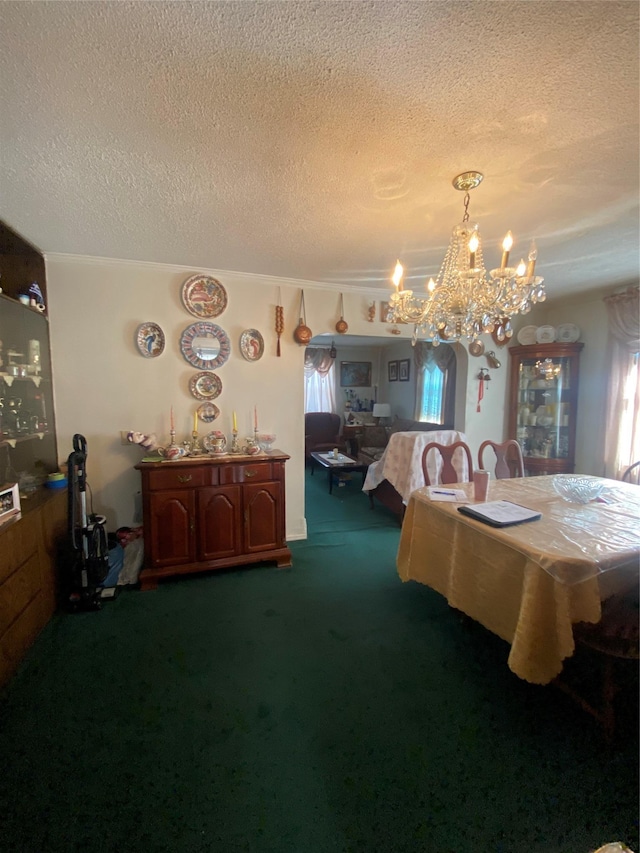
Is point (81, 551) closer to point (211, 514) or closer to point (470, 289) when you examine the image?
point (211, 514)

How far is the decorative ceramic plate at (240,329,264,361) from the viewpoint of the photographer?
3045 millimetres

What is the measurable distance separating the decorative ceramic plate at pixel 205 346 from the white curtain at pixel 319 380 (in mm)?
Answer: 3981

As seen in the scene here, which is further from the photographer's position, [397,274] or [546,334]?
[546,334]

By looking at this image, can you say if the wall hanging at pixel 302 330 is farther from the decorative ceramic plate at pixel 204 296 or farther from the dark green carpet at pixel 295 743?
the dark green carpet at pixel 295 743

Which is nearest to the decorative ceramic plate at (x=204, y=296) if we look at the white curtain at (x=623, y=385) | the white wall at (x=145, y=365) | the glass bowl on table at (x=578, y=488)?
the white wall at (x=145, y=365)

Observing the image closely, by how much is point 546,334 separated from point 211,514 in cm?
383

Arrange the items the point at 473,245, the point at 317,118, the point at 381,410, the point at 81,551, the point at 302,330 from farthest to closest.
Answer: the point at 381,410
the point at 302,330
the point at 81,551
the point at 473,245
the point at 317,118

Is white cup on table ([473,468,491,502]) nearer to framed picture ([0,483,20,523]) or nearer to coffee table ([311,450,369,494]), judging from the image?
framed picture ([0,483,20,523])

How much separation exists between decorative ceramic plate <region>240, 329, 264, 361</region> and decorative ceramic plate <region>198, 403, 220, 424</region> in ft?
1.73

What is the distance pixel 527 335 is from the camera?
3.87 metres

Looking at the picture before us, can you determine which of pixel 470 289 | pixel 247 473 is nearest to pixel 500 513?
pixel 470 289

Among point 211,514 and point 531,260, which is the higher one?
point 531,260

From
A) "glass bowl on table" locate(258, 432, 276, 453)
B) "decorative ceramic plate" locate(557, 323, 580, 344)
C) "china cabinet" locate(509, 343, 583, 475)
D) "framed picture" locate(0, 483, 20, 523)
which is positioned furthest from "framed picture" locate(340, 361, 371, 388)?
"framed picture" locate(0, 483, 20, 523)

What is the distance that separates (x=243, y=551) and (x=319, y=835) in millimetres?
1774
